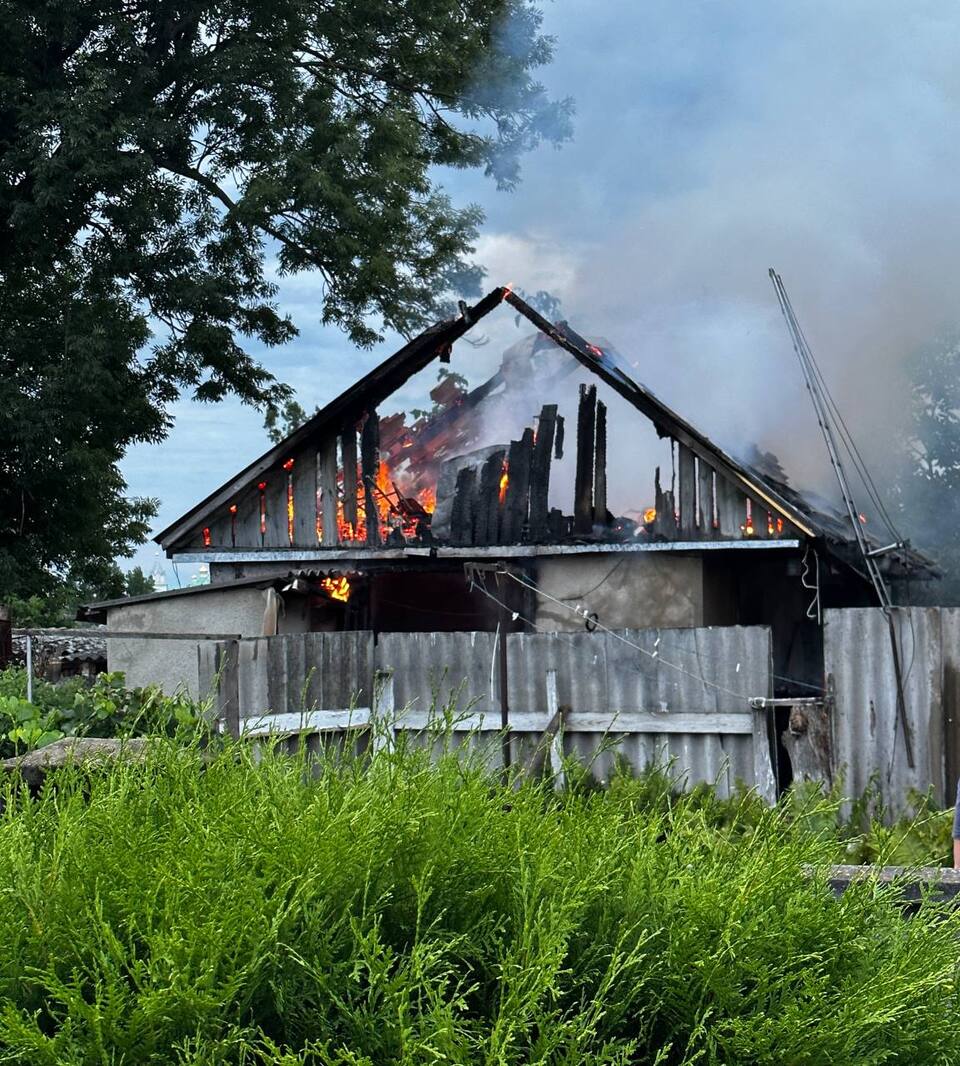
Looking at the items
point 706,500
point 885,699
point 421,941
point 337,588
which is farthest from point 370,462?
point 421,941

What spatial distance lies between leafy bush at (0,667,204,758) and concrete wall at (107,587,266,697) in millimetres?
4094

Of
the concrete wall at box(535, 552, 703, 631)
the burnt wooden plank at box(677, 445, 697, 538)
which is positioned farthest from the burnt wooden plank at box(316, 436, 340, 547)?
the burnt wooden plank at box(677, 445, 697, 538)

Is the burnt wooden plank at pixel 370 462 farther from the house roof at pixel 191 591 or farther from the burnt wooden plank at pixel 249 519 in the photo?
the house roof at pixel 191 591

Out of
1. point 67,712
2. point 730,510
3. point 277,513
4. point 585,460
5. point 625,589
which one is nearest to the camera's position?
point 67,712

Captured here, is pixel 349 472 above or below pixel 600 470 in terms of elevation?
above

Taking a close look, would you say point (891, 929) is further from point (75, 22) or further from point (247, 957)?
point (75, 22)

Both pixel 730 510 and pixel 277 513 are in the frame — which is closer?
pixel 730 510

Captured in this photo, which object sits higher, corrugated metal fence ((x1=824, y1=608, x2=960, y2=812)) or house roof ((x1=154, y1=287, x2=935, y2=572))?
house roof ((x1=154, y1=287, x2=935, y2=572))

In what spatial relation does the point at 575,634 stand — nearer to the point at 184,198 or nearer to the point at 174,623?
the point at 174,623

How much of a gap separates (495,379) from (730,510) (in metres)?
3.69

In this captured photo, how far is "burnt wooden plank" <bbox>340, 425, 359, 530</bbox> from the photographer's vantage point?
1520cm

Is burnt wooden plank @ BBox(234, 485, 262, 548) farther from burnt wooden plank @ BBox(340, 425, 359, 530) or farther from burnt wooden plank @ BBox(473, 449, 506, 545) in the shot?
burnt wooden plank @ BBox(473, 449, 506, 545)

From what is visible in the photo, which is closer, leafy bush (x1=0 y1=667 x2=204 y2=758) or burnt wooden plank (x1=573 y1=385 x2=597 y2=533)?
leafy bush (x1=0 y1=667 x2=204 y2=758)

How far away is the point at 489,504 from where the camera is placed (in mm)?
14414
